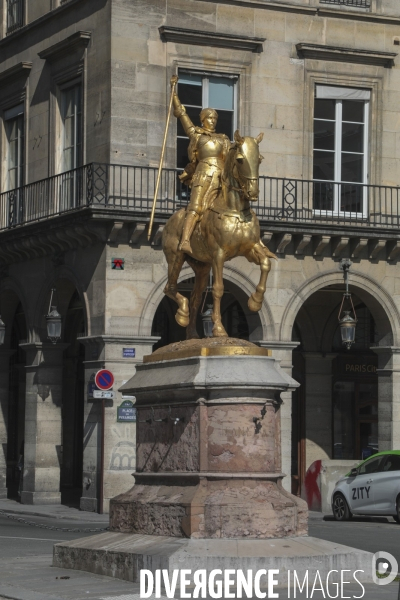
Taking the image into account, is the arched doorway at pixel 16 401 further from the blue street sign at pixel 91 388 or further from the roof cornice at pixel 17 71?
the blue street sign at pixel 91 388

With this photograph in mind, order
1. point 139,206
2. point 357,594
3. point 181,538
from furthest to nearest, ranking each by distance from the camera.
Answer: point 139,206 < point 181,538 < point 357,594

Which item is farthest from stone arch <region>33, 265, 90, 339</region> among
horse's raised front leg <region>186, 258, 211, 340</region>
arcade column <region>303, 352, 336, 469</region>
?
horse's raised front leg <region>186, 258, 211, 340</region>

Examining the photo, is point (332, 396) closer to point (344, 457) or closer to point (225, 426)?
point (344, 457)

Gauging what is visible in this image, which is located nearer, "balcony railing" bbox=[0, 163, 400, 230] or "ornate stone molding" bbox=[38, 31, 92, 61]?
"balcony railing" bbox=[0, 163, 400, 230]

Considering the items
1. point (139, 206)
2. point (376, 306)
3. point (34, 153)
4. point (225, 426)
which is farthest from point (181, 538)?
point (34, 153)

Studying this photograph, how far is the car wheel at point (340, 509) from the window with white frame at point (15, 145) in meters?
11.3

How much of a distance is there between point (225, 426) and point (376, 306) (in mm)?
16617

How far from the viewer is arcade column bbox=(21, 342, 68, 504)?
32.9 metres

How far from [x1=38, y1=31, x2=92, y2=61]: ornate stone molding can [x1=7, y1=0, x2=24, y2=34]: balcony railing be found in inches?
98.2

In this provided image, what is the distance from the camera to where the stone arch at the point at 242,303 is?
3038 centimetres

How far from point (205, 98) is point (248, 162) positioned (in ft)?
48.6

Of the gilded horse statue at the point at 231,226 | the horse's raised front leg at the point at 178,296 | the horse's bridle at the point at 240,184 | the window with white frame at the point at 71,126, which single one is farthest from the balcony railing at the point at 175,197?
the horse's bridle at the point at 240,184

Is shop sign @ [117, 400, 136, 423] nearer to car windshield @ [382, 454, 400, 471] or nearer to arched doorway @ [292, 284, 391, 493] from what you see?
car windshield @ [382, 454, 400, 471]

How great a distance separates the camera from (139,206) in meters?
30.2
